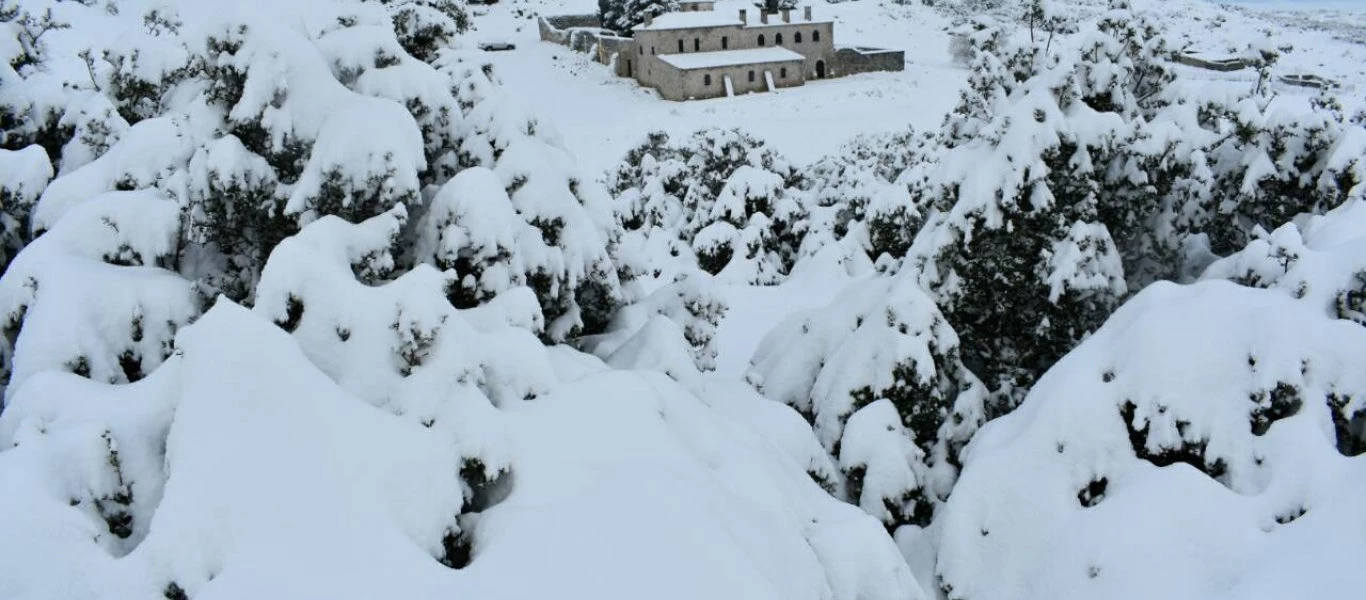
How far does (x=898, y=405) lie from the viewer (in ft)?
37.7

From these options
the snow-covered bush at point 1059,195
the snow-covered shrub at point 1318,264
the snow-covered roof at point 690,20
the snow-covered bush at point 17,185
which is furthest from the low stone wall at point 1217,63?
the snow-covered bush at point 17,185

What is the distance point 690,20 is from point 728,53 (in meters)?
2.96

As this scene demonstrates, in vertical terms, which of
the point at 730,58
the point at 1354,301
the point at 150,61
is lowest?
the point at 730,58

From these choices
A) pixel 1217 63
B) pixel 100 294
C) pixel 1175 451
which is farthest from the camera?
pixel 1217 63

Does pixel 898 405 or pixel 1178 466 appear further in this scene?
pixel 898 405

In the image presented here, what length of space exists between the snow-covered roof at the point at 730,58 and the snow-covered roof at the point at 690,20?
166 cm

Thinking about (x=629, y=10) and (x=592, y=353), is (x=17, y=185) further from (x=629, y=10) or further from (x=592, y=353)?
(x=629, y=10)

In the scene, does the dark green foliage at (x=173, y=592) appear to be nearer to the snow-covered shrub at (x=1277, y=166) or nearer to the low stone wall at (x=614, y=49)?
the snow-covered shrub at (x=1277, y=166)

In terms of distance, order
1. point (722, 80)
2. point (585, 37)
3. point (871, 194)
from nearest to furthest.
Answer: point (871, 194) → point (722, 80) → point (585, 37)

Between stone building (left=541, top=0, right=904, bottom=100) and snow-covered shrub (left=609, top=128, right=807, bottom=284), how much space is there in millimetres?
13623

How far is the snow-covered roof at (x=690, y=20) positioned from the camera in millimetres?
48438

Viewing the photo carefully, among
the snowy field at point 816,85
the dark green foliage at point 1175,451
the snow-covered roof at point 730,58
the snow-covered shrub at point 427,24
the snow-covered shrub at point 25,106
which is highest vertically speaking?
the snow-covered shrub at point 427,24

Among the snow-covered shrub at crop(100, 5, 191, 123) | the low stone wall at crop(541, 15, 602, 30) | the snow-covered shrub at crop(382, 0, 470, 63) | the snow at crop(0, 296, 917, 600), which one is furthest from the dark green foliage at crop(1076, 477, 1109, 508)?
→ the low stone wall at crop(541, 15, 602, 30)

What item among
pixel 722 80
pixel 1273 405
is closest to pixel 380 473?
pixel 1273 405
